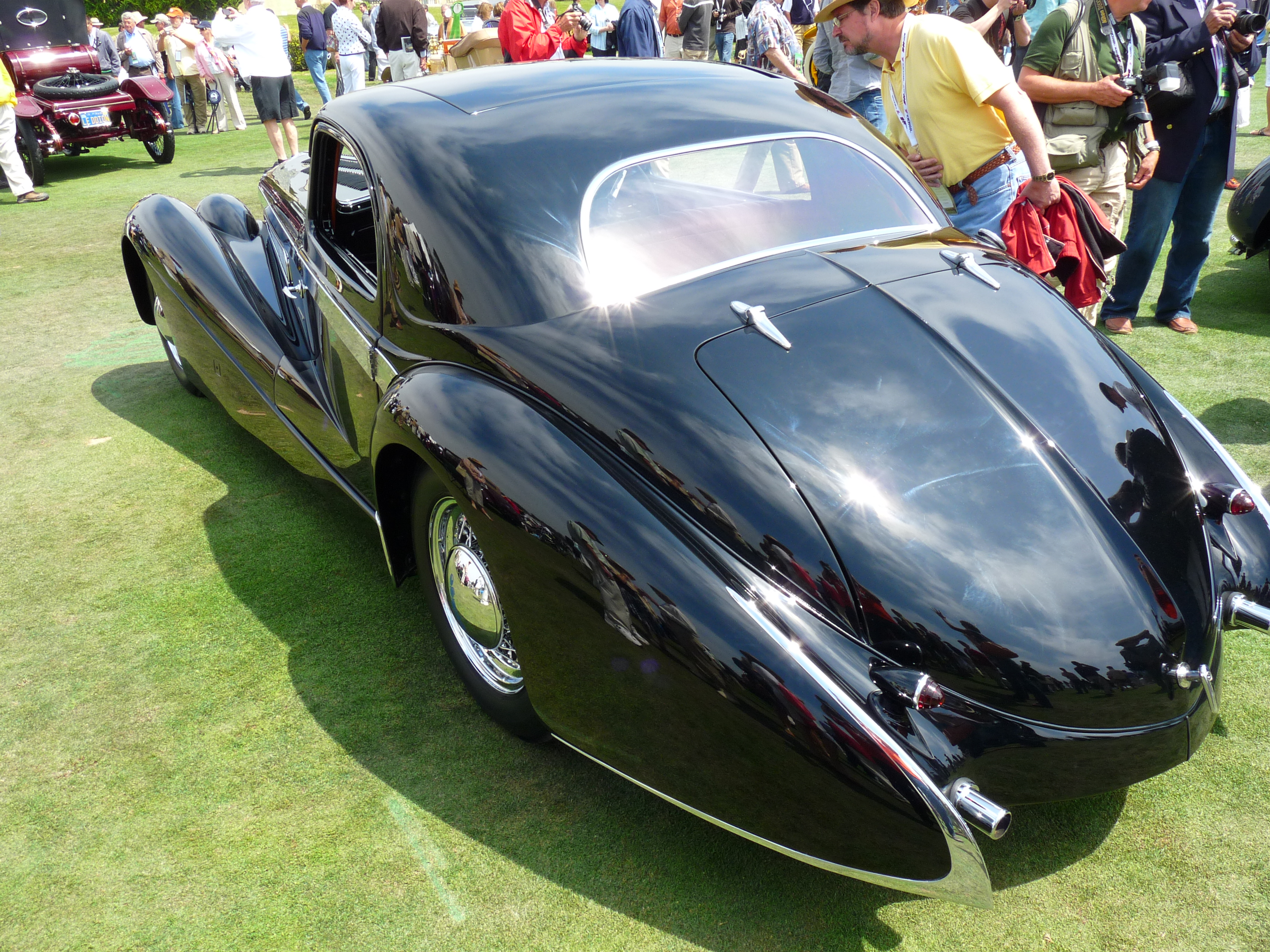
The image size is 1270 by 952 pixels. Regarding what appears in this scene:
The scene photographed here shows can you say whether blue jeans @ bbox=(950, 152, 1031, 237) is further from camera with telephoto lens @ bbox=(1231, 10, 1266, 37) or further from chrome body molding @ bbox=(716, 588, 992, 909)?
chrome body molding @ bbox=(716, 588, 992, 909)

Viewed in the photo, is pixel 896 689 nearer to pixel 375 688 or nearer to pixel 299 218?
pixel 375 688

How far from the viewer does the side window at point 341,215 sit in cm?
312

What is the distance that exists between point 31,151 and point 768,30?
793cm

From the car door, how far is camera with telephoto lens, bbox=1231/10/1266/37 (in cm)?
441

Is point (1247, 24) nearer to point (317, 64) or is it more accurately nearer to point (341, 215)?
point (341, 215)

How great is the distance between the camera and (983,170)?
397 cm

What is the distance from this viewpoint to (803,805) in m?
1.82

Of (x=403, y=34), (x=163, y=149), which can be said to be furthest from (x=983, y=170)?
(x=163, y=149)

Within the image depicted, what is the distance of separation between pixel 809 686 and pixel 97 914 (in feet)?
5.54

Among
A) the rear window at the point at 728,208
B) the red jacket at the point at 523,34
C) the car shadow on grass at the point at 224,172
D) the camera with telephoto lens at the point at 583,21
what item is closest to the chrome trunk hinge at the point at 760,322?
the rear window at the point at 728,208

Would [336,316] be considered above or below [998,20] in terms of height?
below

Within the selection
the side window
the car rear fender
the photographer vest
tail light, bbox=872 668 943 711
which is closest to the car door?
the side window

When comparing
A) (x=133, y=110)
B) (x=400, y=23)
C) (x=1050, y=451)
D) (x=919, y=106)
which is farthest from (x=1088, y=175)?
(x=133, y=110)

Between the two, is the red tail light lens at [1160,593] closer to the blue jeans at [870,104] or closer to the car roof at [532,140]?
the car roof at [532,140]
